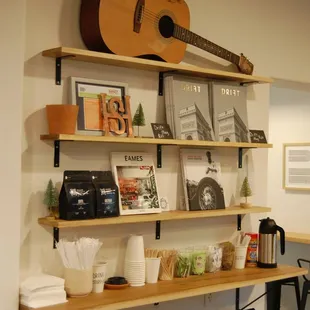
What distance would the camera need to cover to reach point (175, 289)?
2.74 m

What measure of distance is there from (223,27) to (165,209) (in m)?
1.18

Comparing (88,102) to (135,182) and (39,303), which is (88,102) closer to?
(135,182)

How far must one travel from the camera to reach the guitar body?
8.60ft

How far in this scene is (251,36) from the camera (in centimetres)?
350

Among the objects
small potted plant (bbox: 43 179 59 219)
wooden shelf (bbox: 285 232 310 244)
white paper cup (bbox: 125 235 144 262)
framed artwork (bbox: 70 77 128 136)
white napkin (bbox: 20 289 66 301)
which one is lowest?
wooden shelf (bbox: 285 232 310 244)

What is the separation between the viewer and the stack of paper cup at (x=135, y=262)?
9.14 ft

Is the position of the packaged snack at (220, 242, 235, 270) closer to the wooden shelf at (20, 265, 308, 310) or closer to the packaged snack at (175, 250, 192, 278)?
the wooden shelf at (20, 265, 308, 310)

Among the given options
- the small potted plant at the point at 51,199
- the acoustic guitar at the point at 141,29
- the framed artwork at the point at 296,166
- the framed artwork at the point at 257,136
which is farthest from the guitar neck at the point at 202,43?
the framed artwork at the point at 296,166

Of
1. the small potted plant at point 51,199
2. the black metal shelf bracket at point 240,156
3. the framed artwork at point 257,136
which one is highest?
the framed artwork at point 257,136

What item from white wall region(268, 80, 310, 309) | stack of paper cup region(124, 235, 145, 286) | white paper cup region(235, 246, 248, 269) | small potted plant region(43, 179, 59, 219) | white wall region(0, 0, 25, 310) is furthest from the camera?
white wall region(268, 80, 310, 309)

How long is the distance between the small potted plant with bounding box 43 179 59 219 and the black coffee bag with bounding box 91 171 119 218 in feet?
0.62

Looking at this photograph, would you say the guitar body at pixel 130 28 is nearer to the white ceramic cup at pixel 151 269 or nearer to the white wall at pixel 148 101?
the white wall at pixel 148 101

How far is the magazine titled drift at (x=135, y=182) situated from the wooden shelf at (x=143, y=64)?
46 centimetres

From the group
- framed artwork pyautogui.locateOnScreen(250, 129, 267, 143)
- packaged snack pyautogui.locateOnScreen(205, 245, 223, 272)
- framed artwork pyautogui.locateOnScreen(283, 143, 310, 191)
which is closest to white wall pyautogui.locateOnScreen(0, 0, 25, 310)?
packaged snack pyautogui.locateOnScreen(205, 245, 223, 272)
